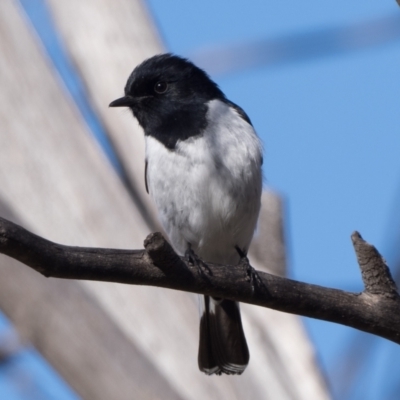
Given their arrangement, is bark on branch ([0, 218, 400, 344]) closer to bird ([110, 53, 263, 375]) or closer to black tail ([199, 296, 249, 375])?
bird ([110, 53, 263, 375])

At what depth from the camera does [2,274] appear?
12.8 ft

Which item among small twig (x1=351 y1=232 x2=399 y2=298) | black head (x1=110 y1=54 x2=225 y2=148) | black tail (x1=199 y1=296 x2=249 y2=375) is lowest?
black tail (x1=199 y1=296 x2=249 y2=375)

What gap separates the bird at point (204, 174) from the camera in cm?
426

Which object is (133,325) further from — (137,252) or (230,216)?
(137,252)

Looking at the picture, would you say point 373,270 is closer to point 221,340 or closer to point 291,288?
point 291,288

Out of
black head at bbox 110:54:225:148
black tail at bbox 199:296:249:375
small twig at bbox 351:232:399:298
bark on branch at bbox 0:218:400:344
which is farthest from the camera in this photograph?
black head at bbox 110:54:225:148

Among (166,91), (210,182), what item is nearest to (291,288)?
(210,182)

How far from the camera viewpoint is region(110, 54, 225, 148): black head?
15.3ft

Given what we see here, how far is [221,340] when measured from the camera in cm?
458

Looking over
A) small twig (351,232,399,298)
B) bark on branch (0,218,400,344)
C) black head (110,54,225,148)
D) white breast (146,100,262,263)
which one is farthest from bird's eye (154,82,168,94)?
small twig (351,232,399,298)

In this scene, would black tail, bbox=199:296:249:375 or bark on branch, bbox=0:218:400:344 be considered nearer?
bark on branch, bbox=0:218:400:344

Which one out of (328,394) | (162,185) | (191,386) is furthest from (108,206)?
(328,394)

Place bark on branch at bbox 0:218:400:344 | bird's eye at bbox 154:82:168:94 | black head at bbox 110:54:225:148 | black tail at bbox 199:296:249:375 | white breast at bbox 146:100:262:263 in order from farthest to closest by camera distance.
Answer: bird's eye at bbox 154:82:168:94, black head at bbox 110:54:225:148, black tail at bbox 199:296:249:375, white breast at bbox 146:100:262:263, bark on branch at bbox 0:218:400:344

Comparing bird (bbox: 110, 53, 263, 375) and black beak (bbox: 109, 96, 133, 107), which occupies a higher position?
black beak (bbox: 109, 96, 133, 107)
